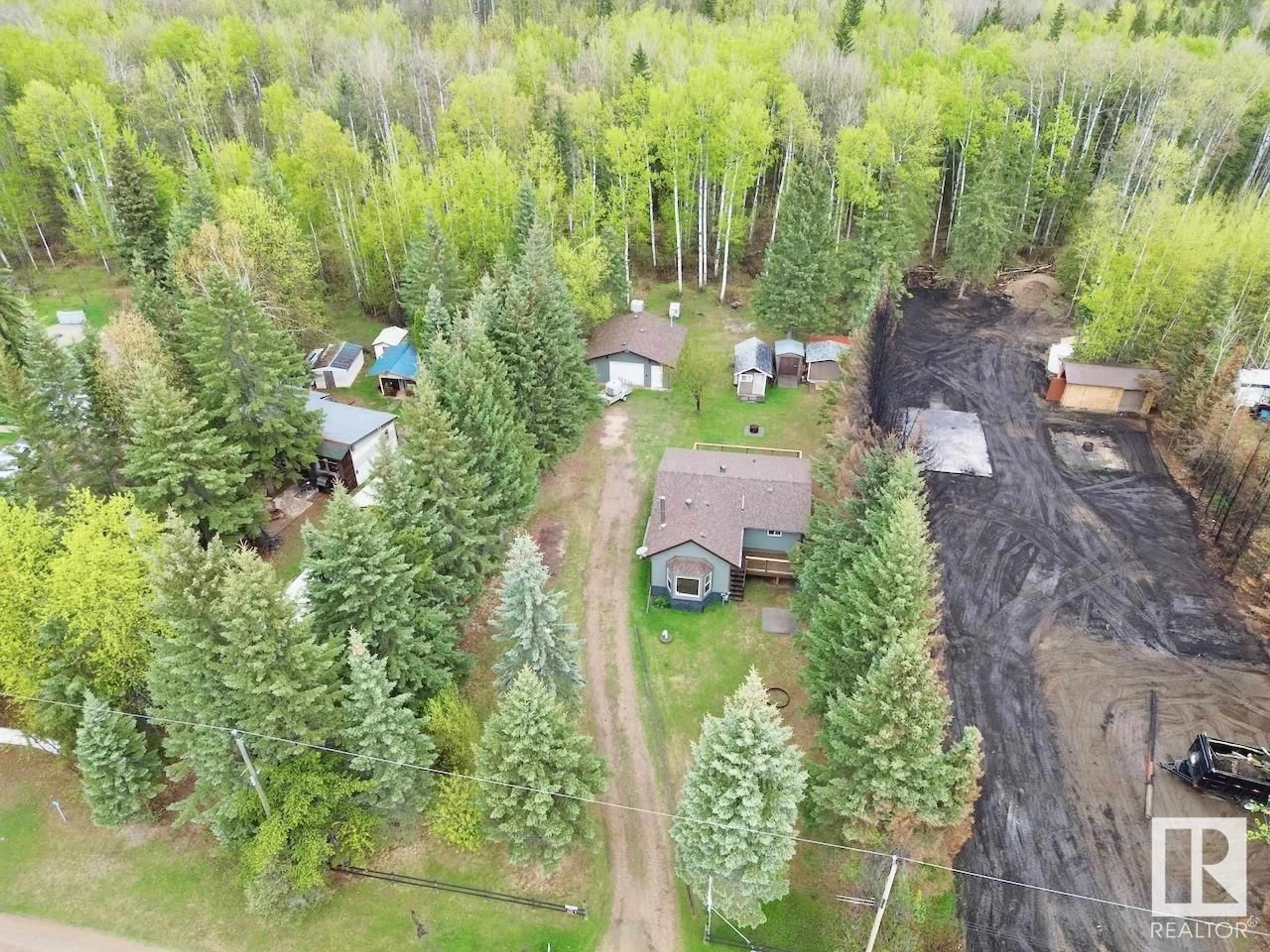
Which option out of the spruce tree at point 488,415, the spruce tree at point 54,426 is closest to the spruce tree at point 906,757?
the spruce tree at point 488,415

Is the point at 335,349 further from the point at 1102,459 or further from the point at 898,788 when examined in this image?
the point at 1102,459

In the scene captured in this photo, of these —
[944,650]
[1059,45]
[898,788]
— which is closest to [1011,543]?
[944,650]

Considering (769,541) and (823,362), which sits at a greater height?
(823,362)

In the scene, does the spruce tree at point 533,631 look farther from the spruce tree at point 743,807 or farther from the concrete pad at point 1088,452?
the concrete pad at point 1088,452

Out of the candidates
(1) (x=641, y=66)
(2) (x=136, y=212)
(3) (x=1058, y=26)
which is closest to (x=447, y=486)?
(2) (x=136, y=212)

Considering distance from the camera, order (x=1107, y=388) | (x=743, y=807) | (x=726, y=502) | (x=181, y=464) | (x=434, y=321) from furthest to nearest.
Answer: (x=1107, y=388)
(x=434, y=321)
(x=726, y=502)
(x=181, y=464)
(x=743, y=807)

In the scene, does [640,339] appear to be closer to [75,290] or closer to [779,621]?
[779,621]

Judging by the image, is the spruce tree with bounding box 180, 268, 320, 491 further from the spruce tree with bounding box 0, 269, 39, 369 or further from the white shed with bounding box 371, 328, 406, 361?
the white shed with bounding box 371, 328, 406, 361
